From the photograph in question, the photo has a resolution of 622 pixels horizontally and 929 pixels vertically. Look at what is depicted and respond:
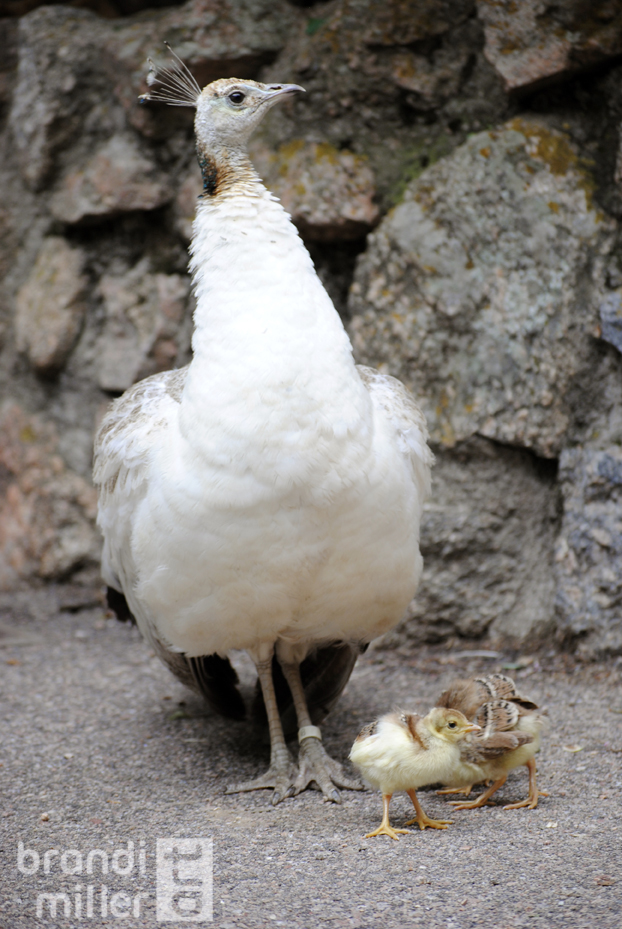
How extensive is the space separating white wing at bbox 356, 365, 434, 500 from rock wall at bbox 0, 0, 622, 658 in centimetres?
85

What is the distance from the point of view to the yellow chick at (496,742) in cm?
283

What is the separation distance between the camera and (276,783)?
3.29m

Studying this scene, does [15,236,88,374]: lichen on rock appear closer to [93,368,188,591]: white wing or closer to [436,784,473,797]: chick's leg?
[93,368,188,591]: white wing

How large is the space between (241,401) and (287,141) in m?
2.62

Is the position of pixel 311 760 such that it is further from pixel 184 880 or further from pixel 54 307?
pixel 54 307

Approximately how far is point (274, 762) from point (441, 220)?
2721 mm

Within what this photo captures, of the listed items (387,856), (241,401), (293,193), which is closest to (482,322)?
(293,193)

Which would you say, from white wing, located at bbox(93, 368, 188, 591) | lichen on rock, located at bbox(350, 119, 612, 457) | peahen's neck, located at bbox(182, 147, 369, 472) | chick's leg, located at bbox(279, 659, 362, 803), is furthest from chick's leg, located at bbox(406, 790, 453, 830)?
lichen on rock, located at bbox(350, 119, 612, 457)

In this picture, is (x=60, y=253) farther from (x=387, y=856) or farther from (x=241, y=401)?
(x=387, y=856)

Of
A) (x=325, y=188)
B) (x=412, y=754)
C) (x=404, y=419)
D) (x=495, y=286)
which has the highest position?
(x=325, y=188)

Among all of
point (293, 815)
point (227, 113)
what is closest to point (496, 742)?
point (293, 815)

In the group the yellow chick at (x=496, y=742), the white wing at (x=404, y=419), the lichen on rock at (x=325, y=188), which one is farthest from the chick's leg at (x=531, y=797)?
the lichen on rock at (x=325, y=188)

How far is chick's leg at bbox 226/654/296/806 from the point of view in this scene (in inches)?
128

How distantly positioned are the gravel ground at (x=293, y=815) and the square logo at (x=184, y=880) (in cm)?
3
